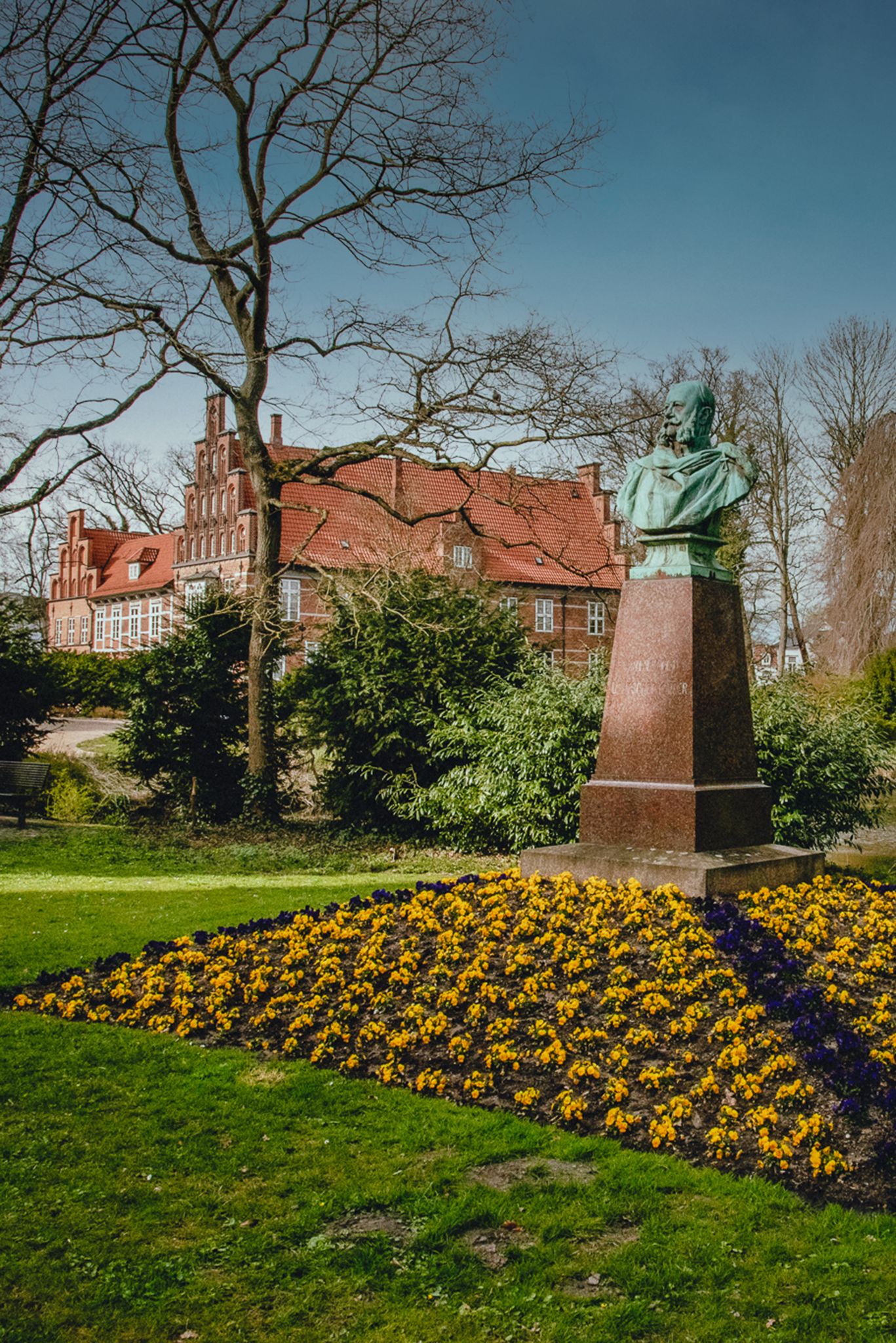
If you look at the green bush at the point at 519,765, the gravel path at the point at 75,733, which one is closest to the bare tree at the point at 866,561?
the green bush at the point at 519,765

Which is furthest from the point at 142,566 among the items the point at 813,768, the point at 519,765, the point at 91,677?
the point at 813,768

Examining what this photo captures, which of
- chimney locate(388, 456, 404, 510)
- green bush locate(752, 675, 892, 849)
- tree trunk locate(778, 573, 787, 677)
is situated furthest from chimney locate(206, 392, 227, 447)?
green bush locate(752, 675, 892, 849)

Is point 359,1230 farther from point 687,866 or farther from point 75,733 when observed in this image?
point 75,733

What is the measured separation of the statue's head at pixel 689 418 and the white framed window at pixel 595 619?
139 feet

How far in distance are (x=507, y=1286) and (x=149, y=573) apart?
→ 5558 cm

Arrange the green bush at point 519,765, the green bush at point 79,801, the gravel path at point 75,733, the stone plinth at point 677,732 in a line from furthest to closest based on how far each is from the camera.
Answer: the gravel path at point 75,733 → the green bush at point 79,801 → the green bush at point 519,765 → the stone plinth at point 677,732

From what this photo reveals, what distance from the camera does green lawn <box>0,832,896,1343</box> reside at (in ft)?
11.2

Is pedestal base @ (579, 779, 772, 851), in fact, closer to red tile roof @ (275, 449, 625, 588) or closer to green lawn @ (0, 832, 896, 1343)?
green lawn @ (0, 832, 896, 1343)

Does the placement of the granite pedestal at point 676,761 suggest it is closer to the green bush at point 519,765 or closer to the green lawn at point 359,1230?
the green lawn at point 359,1230

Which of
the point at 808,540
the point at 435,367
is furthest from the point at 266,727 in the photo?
the point at 808,540

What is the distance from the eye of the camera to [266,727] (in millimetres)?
17500

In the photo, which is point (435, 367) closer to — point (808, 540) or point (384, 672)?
point (384, 672)

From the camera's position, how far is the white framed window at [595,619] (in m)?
51.8

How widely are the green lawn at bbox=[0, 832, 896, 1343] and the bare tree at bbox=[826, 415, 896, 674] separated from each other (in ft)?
82.1
